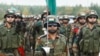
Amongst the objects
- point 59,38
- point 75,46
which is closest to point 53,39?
point 59,38

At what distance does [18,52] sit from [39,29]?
175 inches

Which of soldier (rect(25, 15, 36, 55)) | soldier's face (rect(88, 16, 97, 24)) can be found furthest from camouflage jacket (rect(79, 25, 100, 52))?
soldier (rect(25, 15, 36, 55))

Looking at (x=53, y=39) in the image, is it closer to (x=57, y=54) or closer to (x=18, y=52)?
(x=57, y=54)

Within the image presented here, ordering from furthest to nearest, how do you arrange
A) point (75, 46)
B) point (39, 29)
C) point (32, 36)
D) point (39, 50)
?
point (32, 36) < point (39, 29) < point (75, 46) < point (39, 50)

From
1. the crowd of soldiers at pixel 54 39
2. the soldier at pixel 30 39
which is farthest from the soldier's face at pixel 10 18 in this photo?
the soldier at pixel 30 39

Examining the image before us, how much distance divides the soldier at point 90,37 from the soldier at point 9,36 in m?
1.92

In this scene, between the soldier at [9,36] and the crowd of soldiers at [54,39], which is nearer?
the crowd of soldiers at [54,39]

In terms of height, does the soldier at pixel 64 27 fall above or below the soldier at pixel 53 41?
below

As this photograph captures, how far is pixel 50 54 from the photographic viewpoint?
37.0ft

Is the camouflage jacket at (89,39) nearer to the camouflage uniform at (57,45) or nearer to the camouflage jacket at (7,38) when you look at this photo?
the camouflage uniform at (57,45)

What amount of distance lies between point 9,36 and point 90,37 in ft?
7.33

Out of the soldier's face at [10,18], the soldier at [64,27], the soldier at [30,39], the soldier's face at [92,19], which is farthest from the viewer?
the soldier at [30,39]

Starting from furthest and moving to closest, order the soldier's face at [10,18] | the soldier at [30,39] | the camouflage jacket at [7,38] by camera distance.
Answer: the soldier at [30,39]
the camouflage jacket at [7,38]
the soldier's face at [10,18]

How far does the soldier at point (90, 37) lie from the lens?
42.7ft
